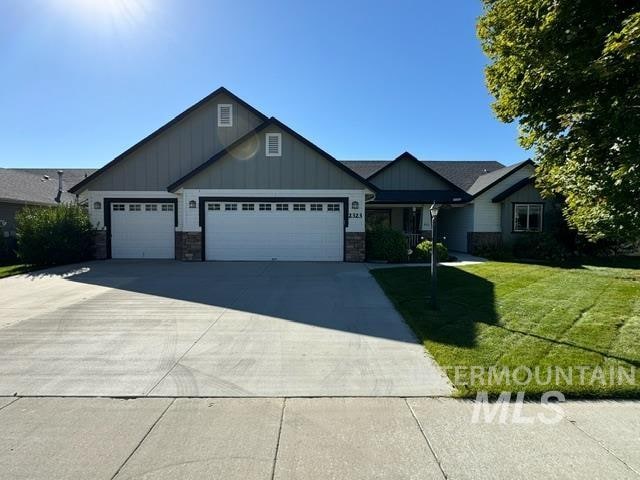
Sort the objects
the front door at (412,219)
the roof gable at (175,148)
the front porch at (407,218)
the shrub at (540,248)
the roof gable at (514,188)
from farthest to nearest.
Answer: the front door at (412,219) → the front porch at (407,218) → the roof gable at (514,188) → the shrub at (540,248) → the roof gable at (175,148)

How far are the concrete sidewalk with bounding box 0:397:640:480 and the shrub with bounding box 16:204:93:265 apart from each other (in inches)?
488

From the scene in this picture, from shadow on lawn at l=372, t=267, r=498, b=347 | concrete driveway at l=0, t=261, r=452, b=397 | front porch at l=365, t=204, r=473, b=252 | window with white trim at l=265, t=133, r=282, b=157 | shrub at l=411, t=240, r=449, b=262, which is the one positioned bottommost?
concrete driveway at l=0, t=261, r=452, b=397

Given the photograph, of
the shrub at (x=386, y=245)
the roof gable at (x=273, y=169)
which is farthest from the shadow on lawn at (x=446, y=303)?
the roof gable at (x=273, y=169)

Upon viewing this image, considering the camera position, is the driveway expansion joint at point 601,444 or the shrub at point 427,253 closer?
the driveway expansion joint at point 601,444

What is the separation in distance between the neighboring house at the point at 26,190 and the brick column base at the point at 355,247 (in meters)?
15.4

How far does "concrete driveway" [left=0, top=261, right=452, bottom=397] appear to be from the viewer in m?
3.98

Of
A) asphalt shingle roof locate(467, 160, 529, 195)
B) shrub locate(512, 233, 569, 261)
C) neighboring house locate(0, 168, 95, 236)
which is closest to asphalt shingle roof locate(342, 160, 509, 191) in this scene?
asphalt shingle roof locate(467, 160, 529, 195)

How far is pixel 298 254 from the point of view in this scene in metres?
15.0

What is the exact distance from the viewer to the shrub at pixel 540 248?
677 inches

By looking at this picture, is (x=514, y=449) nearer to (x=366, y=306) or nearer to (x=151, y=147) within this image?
(x=366, y=306)

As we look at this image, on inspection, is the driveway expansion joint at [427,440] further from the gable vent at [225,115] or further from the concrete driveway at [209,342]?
the gable vent at [225,115]

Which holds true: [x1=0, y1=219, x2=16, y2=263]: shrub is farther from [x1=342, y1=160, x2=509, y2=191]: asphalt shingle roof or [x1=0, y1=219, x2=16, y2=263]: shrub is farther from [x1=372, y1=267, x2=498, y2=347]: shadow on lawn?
[x1=342, y1=160, x2=509, y2=191]: asphalt shingle roof

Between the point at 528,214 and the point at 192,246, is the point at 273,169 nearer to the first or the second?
the point at 192,246

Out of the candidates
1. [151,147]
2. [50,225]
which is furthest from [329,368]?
[151,147]
